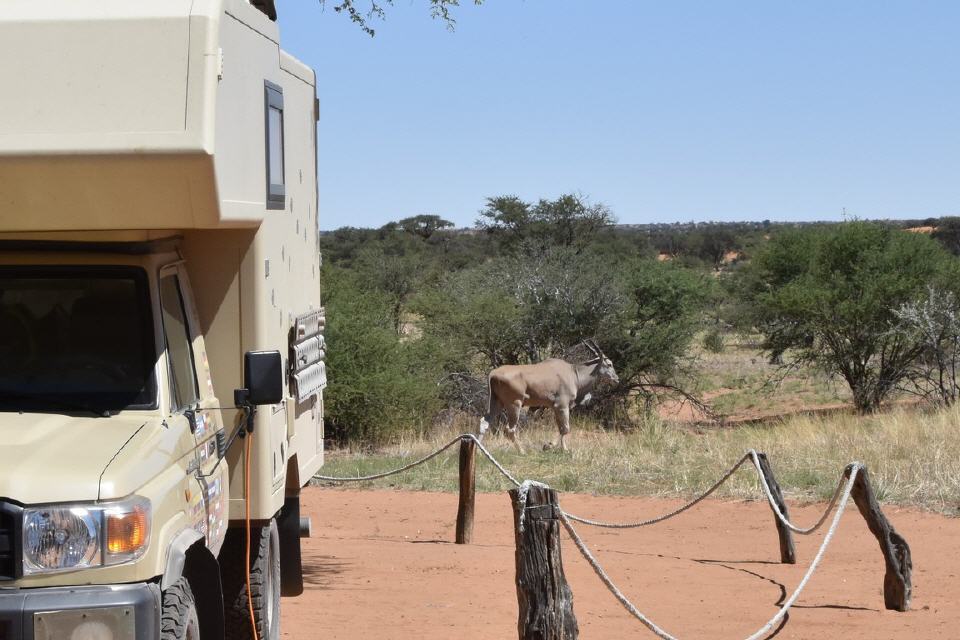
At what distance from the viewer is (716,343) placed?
37844 mm

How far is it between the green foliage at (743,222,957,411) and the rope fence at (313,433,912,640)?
14159 millimetres

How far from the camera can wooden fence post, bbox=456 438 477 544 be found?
10.9m

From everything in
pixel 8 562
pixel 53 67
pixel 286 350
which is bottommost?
pixel 8 562

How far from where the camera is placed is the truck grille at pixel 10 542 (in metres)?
3.94

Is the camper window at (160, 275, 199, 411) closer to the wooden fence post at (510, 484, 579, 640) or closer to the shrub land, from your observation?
the wooden fence post at (510, 484, 579, 640)

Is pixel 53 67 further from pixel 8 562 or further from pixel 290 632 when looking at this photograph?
pixel 290 632

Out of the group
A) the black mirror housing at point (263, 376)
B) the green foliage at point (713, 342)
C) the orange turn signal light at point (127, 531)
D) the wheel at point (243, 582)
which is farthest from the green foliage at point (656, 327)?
the orange turn signal light at point (127, 531)

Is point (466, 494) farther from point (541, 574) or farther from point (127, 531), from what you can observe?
point (127, 531)

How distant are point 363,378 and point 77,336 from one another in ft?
44.9

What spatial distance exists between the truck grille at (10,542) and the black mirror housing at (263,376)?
1.31 meters

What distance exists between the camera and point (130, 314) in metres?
5.14

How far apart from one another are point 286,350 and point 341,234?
2805 inches

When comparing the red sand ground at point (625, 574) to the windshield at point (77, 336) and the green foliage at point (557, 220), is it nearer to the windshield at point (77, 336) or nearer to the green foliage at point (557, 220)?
the windshield at point (77, 336)

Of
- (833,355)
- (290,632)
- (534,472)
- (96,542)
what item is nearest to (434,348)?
(534,472)
